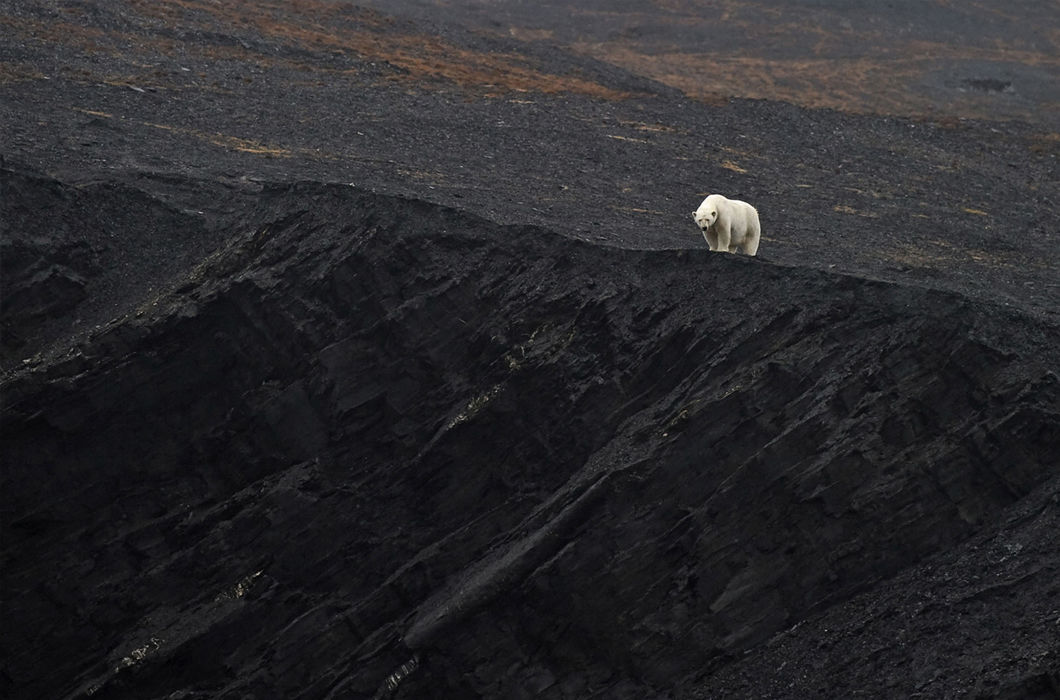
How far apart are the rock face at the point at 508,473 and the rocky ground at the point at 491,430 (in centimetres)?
4

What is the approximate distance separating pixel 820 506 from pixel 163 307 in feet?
31.1

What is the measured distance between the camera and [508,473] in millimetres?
15898

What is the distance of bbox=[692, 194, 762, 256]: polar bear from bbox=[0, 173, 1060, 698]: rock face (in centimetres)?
101

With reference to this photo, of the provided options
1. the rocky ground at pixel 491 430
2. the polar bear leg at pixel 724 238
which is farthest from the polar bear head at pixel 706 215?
the rocky ground at pixel 491 430

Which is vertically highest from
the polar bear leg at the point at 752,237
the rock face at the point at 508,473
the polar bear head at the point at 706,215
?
the polar bear head at the point at 706,215

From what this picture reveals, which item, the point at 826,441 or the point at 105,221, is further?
the point at 105,221

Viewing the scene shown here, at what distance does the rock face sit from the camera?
44.9ft

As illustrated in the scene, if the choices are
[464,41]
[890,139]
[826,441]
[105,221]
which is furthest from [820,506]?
[464,41]

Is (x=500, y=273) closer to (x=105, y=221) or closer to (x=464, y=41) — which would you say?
(x=105, y=221)

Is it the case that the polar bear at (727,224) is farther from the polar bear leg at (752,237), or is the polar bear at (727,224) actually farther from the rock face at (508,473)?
the rock face at (508,473)

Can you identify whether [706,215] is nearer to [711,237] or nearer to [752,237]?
[711,237]

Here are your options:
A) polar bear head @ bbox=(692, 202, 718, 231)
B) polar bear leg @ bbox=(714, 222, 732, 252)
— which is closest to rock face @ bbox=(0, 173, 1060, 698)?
polar bear head @ bbox=(692, 202, 718, 231)

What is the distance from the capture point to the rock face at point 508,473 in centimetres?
1369

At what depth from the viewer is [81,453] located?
16.9 metres
